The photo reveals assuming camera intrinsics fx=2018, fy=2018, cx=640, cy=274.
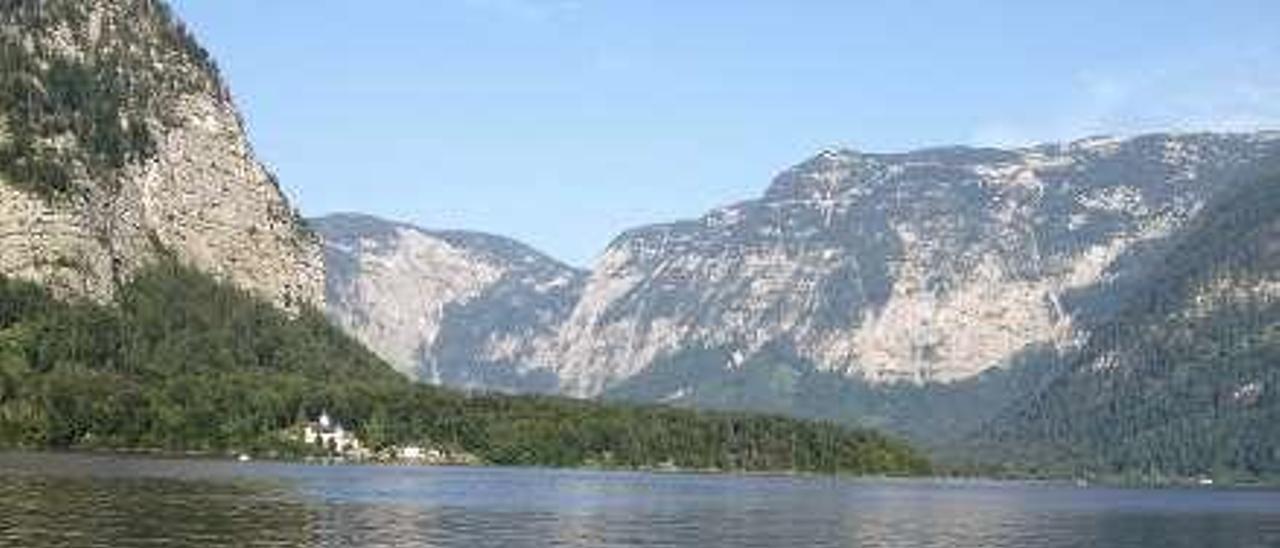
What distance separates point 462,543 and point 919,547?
4023 centimetres

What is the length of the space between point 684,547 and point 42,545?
49587mm

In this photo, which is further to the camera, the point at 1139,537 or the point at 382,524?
the point at 1139,537

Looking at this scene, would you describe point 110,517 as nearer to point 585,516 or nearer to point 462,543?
point 462,543

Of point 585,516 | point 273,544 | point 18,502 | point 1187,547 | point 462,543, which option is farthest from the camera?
point 585,516

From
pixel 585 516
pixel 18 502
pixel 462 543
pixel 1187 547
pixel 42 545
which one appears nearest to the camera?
pixel 42 545

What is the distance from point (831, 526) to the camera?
193125mm

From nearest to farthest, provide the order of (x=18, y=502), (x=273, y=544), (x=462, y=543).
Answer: (x=273, y=544) < (x=462, y=543) < (x=18, y=502)

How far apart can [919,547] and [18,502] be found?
71154 millimetres

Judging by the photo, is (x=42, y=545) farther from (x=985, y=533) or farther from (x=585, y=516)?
(x=985, y=533)

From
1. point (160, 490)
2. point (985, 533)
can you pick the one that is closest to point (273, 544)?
point (160, 490)

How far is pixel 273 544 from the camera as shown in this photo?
130375 millimetres

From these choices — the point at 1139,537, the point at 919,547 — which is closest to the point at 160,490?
the point at 919,547

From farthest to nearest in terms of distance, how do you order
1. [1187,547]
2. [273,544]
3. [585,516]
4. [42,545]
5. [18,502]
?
[585,516] → [1187,547] → [18,502] → [273,544] → [42,545]

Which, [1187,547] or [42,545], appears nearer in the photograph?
[42,545]
